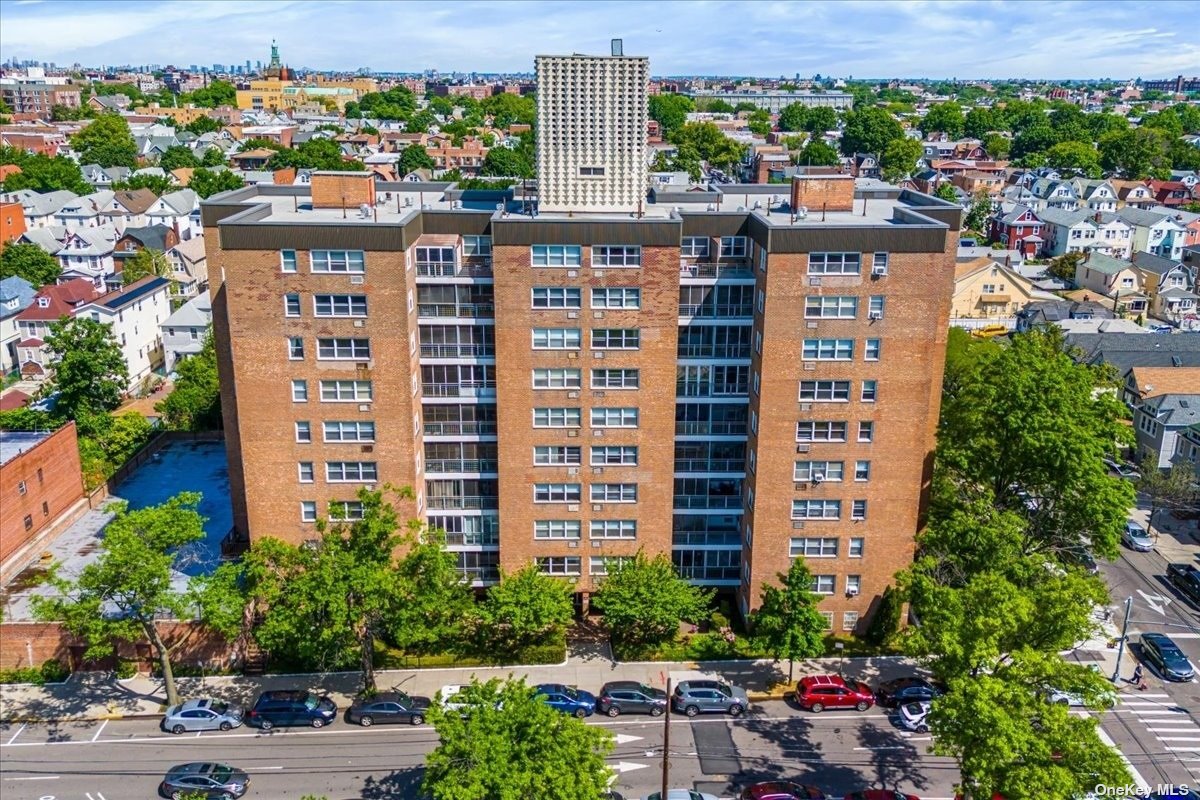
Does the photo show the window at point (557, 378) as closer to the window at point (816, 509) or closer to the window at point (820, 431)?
the window at point (820, 431)

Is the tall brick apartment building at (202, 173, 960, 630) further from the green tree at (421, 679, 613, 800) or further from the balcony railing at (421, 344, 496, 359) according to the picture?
the green tree at (421, 679, 613, 800)

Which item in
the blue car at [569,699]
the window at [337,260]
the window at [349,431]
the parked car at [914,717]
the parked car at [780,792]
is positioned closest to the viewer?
the parked car at [780,792]

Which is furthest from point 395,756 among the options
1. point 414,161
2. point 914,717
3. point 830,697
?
point 414,161

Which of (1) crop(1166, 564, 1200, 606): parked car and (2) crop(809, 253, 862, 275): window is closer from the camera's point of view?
(2) crop(809, 253, 862, 275): window

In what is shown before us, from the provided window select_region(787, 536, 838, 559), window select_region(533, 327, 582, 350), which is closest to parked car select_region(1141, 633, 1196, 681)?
window select_region(787, 536, 838, 559)

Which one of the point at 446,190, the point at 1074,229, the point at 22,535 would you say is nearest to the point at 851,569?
the point at 446,190

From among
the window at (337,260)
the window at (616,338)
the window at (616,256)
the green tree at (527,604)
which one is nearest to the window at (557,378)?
the window at (616,338)

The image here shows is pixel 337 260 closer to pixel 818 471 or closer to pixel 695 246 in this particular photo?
pixel 695 246
